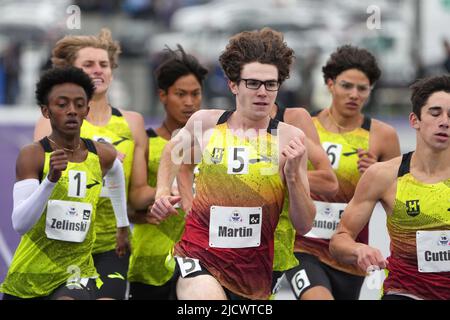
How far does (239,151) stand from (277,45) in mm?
726

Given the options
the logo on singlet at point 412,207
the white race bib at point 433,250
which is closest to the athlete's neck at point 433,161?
the logo on singlet at point 412,207

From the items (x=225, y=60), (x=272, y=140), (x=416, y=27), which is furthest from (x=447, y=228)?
(x=416, y=27)

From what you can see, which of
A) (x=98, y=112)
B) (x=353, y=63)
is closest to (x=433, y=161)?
(x=353, y=63)

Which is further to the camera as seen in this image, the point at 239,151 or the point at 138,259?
the point at 138,259

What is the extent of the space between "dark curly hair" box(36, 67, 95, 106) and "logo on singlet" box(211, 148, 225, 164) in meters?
1.00

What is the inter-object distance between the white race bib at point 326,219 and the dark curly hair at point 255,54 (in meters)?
1.71

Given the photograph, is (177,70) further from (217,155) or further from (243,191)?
(243,191)

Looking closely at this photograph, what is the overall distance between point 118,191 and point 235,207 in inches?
48.5

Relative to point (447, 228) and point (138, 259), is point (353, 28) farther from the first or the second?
point (447, 228)

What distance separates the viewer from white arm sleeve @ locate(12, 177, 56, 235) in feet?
24.2

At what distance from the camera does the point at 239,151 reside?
7527mm

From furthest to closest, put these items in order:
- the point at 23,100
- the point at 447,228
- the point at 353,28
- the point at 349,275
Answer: the point at 353,28 < the point at 23,100 < the point at 349,275 < the point at 447,228

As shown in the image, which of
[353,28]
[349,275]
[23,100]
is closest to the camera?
[349,275]

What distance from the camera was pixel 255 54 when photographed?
763cm
